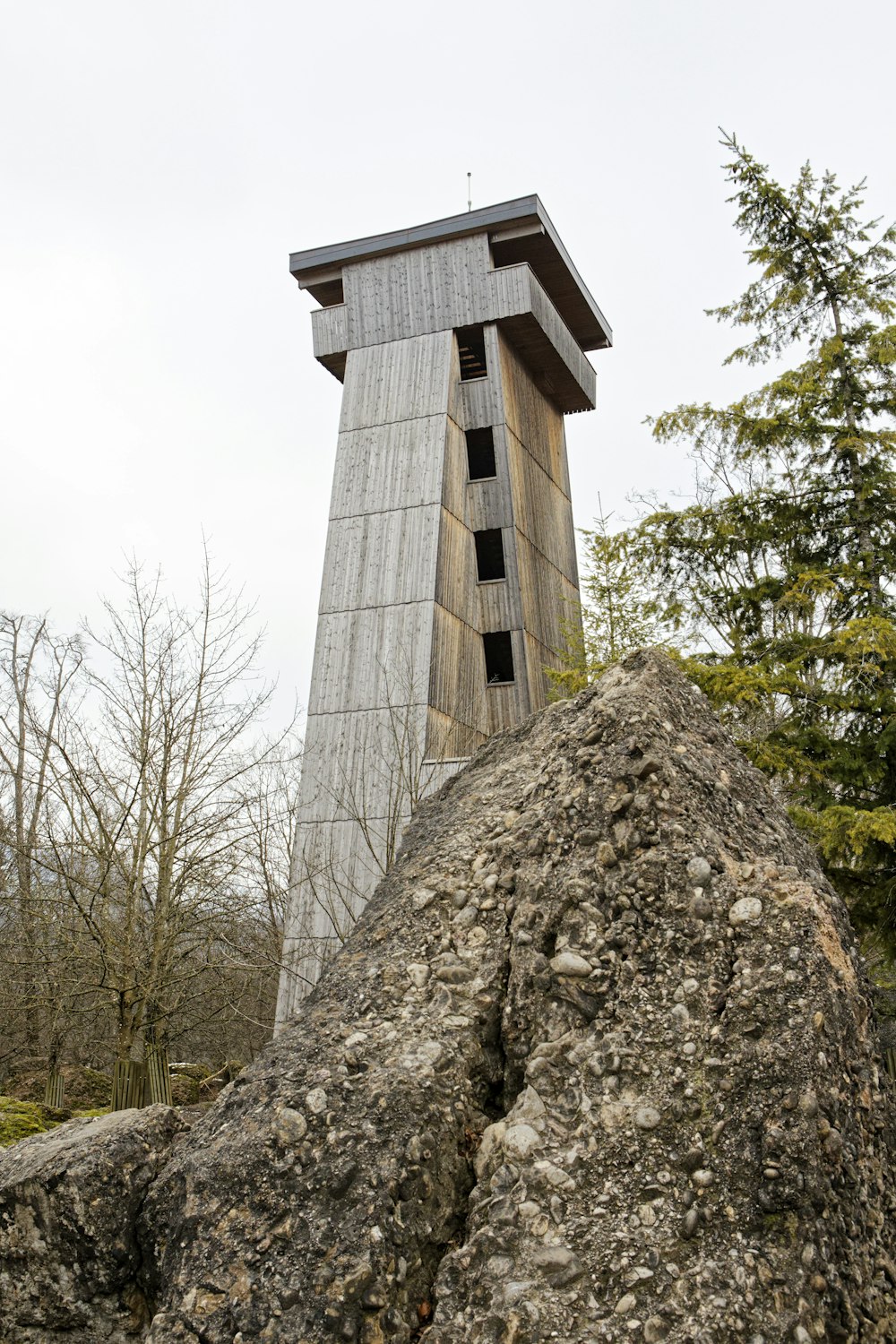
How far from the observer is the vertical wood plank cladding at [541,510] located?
84.6 ft

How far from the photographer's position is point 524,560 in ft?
83.8

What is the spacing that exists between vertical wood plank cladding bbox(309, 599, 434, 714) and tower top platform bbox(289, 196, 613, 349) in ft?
28.2

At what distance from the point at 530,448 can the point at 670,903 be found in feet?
80.5

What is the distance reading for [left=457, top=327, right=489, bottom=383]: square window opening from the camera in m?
26.5

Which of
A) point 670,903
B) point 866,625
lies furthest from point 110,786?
point 670,903

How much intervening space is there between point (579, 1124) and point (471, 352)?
2628 cm

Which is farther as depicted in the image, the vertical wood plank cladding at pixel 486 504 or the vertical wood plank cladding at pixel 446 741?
the vertical wood plank cladding at pixel 486 504

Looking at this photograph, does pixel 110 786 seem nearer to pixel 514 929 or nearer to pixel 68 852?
pixel 68 852

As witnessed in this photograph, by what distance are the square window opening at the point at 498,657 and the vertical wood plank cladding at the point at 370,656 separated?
262cm

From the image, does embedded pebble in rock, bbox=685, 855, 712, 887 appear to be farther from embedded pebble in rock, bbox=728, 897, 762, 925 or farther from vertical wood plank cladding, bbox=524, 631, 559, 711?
vertical wood plank cladding, bbox=524, 631, 559, 711

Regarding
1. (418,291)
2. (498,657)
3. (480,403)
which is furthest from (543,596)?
(418,291)

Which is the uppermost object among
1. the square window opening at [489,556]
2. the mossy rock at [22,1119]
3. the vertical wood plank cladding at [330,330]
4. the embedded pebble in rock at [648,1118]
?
the vertical wood plank cladding at [330,330]

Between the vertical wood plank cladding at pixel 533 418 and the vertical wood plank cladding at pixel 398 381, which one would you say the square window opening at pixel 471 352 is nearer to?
the vertical wood plank cladding at pixel 533 418

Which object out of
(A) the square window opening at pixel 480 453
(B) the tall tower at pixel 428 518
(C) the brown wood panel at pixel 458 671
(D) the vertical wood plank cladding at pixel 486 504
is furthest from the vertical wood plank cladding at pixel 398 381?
(C) the brown wood panel at pixel 458 671
